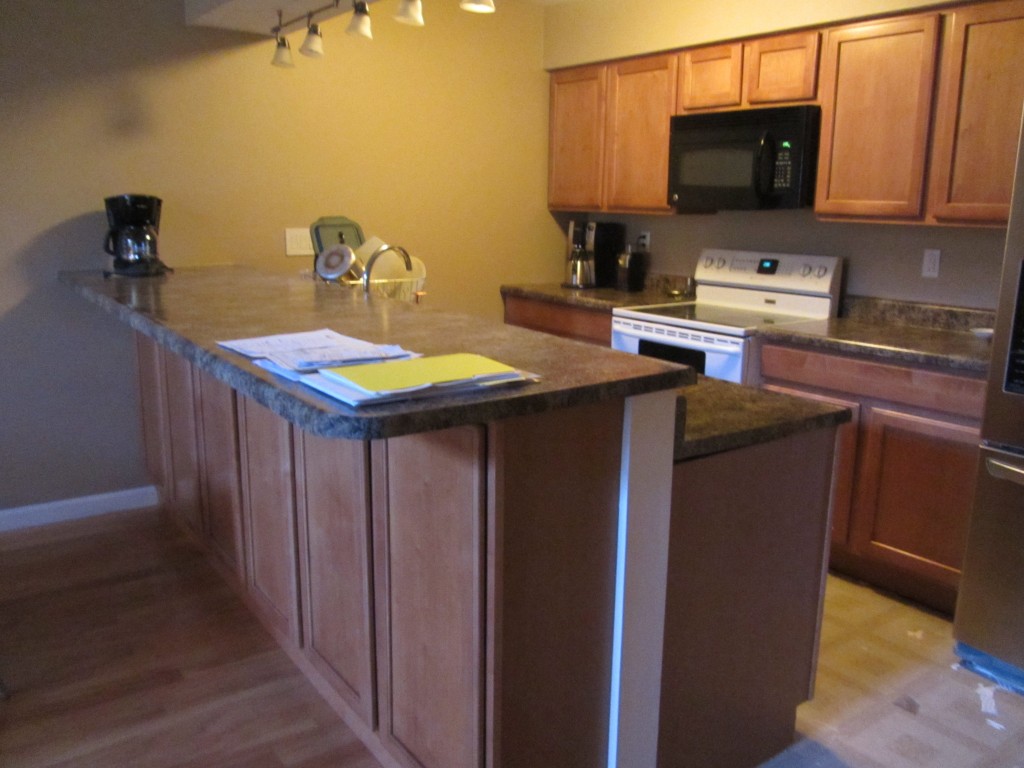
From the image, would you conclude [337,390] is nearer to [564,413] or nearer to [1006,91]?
[564,413]

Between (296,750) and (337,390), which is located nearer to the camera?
(337,390)

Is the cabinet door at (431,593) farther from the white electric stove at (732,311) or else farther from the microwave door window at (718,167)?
the microwave door window at (718,167)

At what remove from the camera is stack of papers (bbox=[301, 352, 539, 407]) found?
1219 mm

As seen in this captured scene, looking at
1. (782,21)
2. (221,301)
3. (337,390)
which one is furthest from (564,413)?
(782,21)

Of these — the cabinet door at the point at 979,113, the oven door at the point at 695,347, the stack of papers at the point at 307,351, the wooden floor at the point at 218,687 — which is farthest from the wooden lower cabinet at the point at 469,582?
the cabinet door at the point at 979,113

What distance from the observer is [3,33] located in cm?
289

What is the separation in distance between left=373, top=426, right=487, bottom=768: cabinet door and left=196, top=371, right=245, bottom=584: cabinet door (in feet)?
2.85

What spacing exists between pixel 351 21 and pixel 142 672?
7.02 ft

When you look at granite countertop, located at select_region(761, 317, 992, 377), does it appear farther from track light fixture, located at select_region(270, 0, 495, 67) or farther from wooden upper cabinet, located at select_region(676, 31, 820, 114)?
track light fixture, located at select_region(270, 0, 495, 67)

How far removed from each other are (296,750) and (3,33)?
2.63 metres

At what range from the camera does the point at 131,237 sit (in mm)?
2998

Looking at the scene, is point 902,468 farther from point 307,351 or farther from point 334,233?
point 334,233

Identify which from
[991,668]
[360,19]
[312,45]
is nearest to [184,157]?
[312,45]

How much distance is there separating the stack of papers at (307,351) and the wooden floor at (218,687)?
1.01 meters
